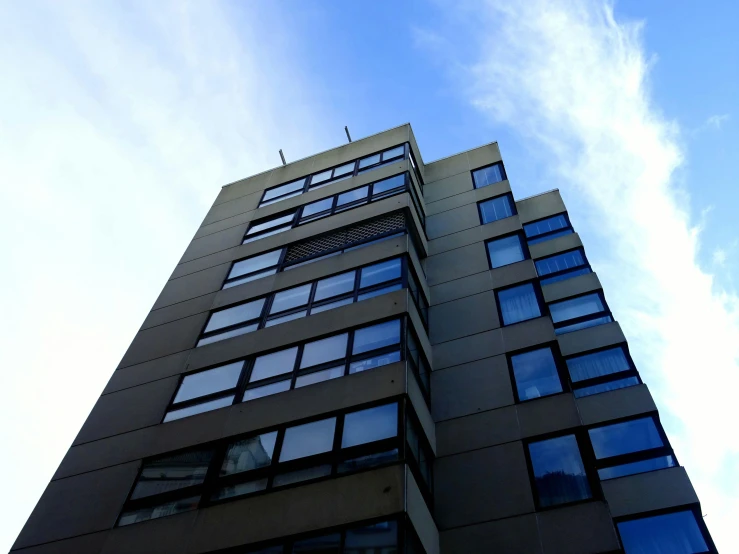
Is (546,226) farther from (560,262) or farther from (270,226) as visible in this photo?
(270,226)

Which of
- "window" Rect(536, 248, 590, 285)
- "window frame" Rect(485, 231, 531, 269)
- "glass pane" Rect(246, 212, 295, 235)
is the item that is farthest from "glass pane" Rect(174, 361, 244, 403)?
"window" Rect(536, 248, 590, 285)

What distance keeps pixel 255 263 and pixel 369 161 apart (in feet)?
23.4

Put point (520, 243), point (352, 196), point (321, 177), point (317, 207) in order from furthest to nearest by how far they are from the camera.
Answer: point (321, 177)
point (317, 207)
point (352, 196)
point (520, 243)

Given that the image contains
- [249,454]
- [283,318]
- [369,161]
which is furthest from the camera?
[369,161]

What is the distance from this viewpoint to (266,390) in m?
15.5

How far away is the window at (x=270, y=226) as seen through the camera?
23303 millimetres

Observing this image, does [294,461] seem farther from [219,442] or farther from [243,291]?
[243,291]

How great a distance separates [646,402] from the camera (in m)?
17.0

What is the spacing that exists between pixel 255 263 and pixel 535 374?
10720 millimetres

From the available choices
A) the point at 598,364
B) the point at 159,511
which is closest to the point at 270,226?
the point at 159,511

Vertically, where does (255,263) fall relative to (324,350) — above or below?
above

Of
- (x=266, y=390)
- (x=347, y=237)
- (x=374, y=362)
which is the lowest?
(x=266, y=390)

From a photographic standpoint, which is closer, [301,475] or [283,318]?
[301,475]

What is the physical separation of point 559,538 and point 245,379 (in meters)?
8.68
